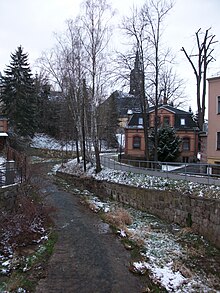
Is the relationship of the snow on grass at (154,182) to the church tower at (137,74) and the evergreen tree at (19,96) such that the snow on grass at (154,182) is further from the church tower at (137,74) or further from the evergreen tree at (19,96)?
the evergreen tree at (19,96)

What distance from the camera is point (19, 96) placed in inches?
1790

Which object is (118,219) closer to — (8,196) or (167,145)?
(8,196)

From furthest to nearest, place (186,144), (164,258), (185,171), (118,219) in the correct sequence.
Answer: (186,144) < (185,171) < (118,219) < (164,258)

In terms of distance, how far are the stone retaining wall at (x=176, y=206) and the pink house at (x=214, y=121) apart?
7.27 metres

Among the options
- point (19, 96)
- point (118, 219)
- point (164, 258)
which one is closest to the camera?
point (164, 258)

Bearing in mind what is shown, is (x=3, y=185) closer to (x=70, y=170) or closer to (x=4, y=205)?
(x=4, y=205)

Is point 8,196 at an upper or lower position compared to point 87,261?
upper

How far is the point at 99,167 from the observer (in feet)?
84.0

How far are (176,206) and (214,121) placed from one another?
31.4ft

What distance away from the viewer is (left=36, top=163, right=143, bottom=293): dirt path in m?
8.77

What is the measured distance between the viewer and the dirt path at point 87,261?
8.77 meters

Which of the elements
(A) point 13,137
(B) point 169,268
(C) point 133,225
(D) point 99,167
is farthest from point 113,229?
(A) point 13,137

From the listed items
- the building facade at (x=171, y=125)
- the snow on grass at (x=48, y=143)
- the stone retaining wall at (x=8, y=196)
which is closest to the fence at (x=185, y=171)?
the stone retaining wall at (x=8, y=196)

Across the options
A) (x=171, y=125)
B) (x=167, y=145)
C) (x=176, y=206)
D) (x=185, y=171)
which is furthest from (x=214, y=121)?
(x=171, y=125)
